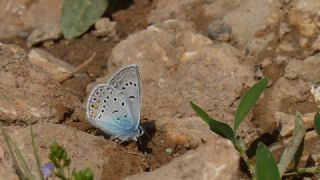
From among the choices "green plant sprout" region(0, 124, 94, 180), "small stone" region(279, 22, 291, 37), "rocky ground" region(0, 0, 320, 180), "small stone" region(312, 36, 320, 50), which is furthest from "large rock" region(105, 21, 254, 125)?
"green plant sprout" region(0, 124, 94, 180)

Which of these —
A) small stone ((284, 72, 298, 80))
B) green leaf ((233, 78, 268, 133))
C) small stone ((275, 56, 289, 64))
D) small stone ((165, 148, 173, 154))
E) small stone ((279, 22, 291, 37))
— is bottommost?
small stone ((165, 148, 173, 154))

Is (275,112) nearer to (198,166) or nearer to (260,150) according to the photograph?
(260,150)

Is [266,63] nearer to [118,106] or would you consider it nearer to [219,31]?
[219,31]

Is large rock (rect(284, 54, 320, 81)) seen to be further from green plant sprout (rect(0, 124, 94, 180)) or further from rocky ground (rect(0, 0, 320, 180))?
green plant sprout (rect(0, 124, 94, 180))

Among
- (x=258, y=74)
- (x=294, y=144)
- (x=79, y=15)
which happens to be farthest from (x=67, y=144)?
(x=79, y=15)

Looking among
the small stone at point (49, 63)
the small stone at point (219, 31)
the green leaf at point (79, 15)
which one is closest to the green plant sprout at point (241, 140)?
the small stone at point (219, 31)

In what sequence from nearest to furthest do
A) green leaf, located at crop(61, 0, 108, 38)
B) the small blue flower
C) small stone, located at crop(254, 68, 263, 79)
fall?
the small blue flower, small stone, located at crop(254, 68, 263, 79), green leaf, located at crop(61, 0, 108, 38)

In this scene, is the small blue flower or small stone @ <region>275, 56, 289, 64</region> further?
small stone @ <region>275, 56, 289, 64</region>

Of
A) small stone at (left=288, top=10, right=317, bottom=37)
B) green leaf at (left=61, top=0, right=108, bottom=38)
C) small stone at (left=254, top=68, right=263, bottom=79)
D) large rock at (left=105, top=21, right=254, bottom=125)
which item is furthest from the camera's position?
green leaf at (left=61, top=0, right=108, bottom=38)
